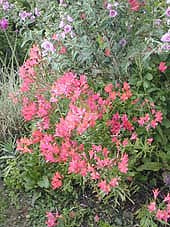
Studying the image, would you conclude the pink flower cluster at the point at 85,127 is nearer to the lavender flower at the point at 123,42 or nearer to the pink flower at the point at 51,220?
the pink flower at the point at 51,220

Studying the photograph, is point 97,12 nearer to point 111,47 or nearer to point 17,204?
point 111,47

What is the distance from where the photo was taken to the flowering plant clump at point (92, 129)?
277 cm

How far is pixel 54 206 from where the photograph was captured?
10.5ft

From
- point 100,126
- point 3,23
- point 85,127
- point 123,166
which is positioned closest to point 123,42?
point 100,126

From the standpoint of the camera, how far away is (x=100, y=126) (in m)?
2.96

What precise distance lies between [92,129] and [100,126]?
85mm

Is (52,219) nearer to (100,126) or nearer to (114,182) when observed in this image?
(114,182)

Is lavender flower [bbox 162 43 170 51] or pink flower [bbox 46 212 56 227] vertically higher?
lavender flower [bbox 162 43 170 51]

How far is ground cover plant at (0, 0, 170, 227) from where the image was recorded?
290 cm

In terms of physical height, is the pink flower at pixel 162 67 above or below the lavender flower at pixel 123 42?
below

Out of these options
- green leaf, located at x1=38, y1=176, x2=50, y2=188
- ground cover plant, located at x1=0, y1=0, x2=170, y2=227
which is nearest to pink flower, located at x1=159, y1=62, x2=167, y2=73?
ground cover plant, located at x1=0, y1=0, x2=170, y2=227

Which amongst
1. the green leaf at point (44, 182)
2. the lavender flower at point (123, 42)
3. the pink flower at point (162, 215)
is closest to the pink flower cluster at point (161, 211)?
the pink flower at point (162, 215)

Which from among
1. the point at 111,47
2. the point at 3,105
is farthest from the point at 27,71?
the point at 111,47

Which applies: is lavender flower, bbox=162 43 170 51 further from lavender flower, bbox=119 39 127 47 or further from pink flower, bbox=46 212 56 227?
pink flower, bbox=46 212 56 227
